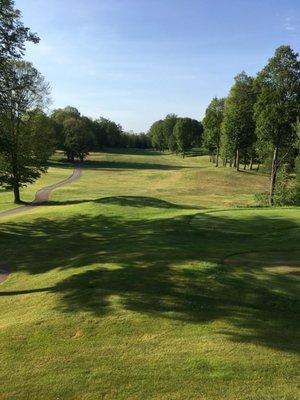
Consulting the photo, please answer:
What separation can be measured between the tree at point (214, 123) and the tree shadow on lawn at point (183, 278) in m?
73.5

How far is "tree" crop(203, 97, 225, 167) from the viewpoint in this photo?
97.5m

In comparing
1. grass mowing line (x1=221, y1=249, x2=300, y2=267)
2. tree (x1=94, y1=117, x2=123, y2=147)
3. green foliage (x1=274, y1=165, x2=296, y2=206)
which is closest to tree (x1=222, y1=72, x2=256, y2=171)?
green foliage (x1=274, y1=165, x2=296, y2=206)

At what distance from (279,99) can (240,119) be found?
36.1m

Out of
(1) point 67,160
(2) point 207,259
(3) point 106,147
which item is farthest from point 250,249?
(3) point 106,147

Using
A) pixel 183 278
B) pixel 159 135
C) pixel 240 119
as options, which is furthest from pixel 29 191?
pixel 159 135

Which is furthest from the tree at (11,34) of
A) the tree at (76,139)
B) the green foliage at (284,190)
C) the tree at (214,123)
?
the tree at (76,139)

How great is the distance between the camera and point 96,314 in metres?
11.8

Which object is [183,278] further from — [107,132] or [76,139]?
[107,132]

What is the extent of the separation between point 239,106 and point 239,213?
54.9 meters

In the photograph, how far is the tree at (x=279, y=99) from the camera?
141ft

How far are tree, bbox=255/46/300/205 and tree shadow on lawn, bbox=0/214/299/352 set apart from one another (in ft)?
72.3

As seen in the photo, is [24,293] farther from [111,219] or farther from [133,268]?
[111,219]

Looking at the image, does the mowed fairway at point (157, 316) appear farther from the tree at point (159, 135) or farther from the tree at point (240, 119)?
the tree at point (159, 135)

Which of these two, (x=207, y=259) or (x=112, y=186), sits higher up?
(x=207, y=259)
